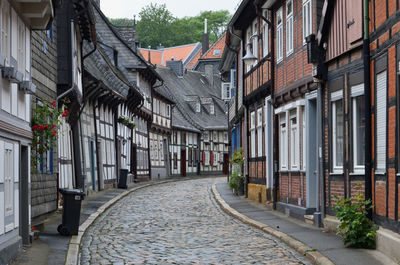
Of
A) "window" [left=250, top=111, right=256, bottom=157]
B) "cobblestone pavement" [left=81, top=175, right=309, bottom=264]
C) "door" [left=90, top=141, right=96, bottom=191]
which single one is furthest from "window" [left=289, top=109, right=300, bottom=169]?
"door" [left=90, top=141, right=96, bottom=191]

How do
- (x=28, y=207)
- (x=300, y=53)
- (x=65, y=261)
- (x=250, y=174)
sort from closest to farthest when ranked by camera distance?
(x=65, y=261)
(x=28, y=207)
(x=300, y=53)
(x=250, y=174)

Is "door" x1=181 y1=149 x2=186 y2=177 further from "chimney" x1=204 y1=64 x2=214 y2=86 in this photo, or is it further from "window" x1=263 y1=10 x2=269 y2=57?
"window" x1=263 y1=10 x2=269 y2=57

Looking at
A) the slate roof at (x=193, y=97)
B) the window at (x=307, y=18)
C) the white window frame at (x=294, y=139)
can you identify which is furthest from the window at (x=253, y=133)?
the slate roof at (x=193, y=97)

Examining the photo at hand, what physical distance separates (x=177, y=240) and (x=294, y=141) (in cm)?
611

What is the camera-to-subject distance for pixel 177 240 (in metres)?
14.9

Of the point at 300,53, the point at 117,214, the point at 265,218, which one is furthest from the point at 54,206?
the point at 300,53

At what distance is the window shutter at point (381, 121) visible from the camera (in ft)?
39.1

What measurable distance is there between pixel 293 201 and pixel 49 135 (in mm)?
7224

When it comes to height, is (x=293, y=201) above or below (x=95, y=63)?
below

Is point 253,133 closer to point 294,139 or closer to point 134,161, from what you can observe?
point 294,139

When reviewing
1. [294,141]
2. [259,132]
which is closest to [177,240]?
[294,141]

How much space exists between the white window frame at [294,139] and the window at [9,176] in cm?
913

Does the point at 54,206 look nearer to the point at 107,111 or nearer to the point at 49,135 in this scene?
the point at 49,135

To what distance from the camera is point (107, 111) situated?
35.4m
